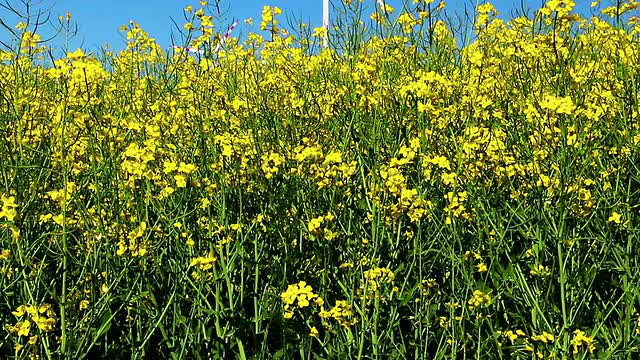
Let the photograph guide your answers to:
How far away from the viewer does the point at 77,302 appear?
229 centimetres

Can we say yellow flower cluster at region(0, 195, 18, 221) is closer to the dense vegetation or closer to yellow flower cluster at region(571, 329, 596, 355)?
the dense vegetation

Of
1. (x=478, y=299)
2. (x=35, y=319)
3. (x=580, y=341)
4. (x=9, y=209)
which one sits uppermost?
(x=9, y=209)

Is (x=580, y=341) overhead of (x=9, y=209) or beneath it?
beneath

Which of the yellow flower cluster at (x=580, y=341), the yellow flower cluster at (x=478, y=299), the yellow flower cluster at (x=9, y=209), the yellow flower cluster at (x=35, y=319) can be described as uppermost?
the yellow flower cluster at (x=9, y=209)

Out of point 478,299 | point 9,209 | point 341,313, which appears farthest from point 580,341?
point 9,209

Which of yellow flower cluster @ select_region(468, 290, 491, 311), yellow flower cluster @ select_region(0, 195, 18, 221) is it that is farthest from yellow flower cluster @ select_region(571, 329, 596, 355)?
yellow flower cluster @ select_region(0, 195, 18, 221)

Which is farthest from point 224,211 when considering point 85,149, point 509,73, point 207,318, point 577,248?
point 509,73

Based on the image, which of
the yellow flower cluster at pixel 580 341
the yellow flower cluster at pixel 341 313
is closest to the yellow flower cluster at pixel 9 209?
the yellow flower cluster at pixel 341 313

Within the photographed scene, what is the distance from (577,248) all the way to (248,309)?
3.77 ft

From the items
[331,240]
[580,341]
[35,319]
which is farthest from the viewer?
[331,240]

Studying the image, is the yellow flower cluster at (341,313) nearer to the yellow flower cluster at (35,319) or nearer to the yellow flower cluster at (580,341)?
the yellow flower cluster at (580,341)

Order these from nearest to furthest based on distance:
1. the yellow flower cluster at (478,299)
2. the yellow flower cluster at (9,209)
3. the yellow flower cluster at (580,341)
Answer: the yellow flower cluster at (9,209) < the yellow flower cluster at (580,341) < the yellow flower cluster at (478,299)

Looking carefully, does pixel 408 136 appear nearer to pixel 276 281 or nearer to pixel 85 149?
pixel 276 281

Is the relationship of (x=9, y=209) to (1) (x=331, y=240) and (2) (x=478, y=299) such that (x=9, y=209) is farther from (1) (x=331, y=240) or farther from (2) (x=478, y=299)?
(2) (x=478, y=299)
